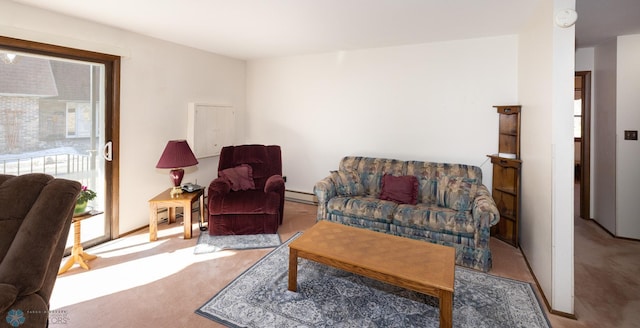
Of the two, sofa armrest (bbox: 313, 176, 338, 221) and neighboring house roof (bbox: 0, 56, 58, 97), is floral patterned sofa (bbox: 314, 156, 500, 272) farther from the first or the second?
neighboring house roof (bbox: 0, 56, 58, 97)

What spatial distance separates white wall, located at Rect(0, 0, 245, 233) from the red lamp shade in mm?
464

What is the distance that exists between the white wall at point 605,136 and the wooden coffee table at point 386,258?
9.67ft

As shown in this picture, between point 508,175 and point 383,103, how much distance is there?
177 centimetres

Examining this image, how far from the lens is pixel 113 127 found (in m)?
3.29

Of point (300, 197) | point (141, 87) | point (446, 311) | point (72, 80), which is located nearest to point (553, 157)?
point (446, 311)

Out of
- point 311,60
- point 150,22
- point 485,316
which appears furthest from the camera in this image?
point 311,60

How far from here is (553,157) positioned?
6.96 ft

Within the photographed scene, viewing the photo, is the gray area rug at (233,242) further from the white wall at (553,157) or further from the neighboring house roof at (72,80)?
the white wall at (553,157)

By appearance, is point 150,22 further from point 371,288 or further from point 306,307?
point 371,288

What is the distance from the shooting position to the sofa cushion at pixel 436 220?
9.05 ft

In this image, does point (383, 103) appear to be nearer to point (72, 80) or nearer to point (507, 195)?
point (507, 195)

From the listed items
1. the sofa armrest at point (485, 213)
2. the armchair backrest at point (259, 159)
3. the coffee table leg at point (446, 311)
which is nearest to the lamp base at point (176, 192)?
the armchair backrest at point (259, 159)

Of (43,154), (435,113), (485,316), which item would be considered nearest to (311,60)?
(435,113)

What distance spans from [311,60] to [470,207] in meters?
3.08
